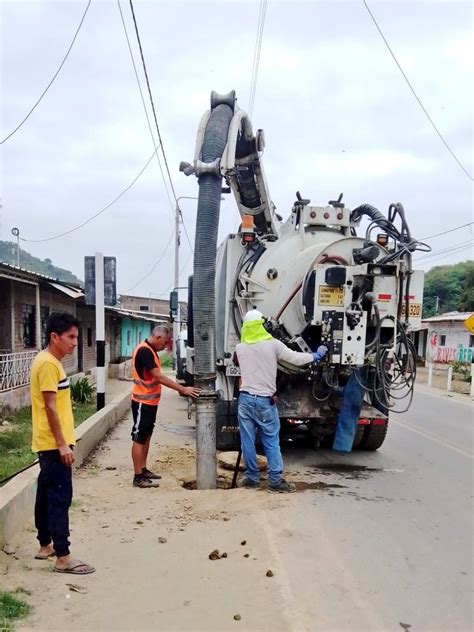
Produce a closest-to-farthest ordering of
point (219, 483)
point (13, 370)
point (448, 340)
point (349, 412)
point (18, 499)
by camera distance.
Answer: point (18, 499) < point (219, 483) < point (349, 412) < point (13, 370) < point (448, 340)

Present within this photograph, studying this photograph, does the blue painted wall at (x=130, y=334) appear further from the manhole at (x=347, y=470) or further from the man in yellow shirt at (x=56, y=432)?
the man in yellow shirt at (x=56, y=432)

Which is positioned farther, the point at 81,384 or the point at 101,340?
the point at 81,384

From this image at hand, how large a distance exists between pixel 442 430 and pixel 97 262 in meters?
6.91

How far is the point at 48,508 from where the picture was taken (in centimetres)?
389

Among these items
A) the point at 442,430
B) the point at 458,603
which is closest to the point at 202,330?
the point at 458,603

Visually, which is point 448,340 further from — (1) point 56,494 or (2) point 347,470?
(1) point 56,494

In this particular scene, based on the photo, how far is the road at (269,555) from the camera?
133 inches

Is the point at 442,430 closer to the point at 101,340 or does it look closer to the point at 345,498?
the point at 345,498

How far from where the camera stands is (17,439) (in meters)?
8.13

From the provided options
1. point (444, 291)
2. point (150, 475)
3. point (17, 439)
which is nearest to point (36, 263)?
point (444, 291)

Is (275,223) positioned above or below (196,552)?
above

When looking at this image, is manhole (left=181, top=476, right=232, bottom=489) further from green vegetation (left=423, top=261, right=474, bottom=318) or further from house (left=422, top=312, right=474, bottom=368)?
green vegetation (left=423, top=261, right=474, bottom=318)

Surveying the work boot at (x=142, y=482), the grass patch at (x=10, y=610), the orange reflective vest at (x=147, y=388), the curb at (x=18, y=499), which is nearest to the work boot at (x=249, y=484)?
the work boot at (x=142, y=482)

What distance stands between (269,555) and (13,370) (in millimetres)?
8133
